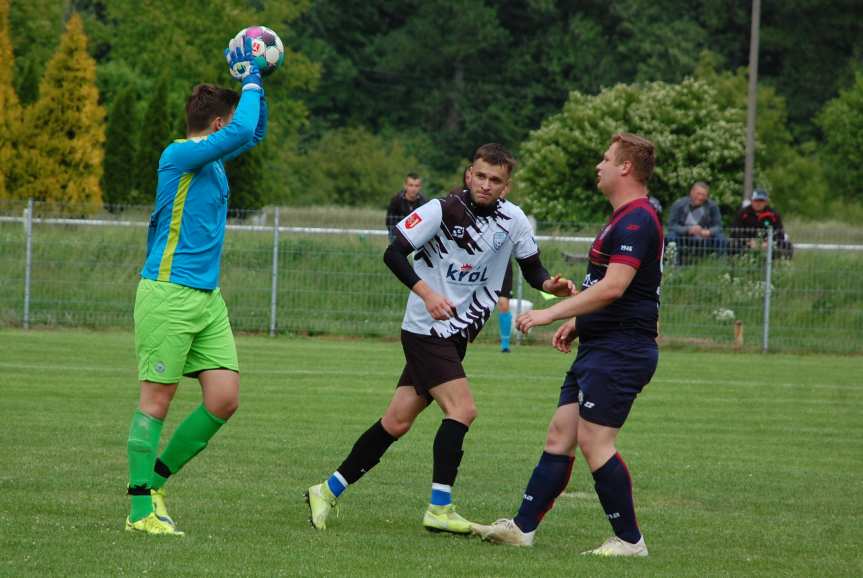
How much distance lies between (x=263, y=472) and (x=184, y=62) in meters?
43.3

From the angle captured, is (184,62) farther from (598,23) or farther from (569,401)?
(569,401)

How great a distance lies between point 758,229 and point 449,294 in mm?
14743

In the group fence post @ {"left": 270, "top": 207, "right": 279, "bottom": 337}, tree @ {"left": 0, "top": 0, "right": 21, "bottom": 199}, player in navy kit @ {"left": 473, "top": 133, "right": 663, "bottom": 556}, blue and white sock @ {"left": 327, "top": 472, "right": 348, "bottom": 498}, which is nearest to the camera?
player in navy kit @ {"left": 473, "top": 133, "right": 663, "bottom": 556}

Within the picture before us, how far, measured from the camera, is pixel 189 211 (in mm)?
7148

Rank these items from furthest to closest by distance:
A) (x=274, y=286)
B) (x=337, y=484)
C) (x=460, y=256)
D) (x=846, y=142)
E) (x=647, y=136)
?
(x=846, y=142) → (x=647, y=136) → (x=274, y=286) → (x=337, y=484) → (x=460, y=256)

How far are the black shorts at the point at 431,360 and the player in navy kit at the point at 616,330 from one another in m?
0.72

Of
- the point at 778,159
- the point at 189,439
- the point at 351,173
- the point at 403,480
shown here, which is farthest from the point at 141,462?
the point at 351,173

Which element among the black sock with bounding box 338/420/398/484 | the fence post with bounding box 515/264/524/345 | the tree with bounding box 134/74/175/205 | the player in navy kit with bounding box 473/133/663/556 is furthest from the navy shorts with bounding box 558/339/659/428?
the tree with bounding box 134/74/175/205

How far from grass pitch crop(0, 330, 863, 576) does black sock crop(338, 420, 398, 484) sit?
0.26 m

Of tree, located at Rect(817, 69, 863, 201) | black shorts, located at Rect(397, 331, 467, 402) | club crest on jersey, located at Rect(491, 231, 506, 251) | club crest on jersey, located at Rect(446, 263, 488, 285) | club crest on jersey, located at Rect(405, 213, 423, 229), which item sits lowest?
black shorts, located at Rect(397, 331, 467, 402)

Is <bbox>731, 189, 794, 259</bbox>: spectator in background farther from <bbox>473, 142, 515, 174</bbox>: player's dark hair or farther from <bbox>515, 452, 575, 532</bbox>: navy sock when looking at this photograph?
<bbox>515, 452, 575, 532</bbox>: navy sock

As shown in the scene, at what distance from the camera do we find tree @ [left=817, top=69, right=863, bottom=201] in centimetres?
5019

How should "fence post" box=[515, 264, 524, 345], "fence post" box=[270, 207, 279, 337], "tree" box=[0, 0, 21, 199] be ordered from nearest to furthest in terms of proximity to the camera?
"fence post" box=[515, 264, 524, 345] < "fence post" box=[270, 207, 279, 337] < "tree" box=[0, 0, 21, 199]

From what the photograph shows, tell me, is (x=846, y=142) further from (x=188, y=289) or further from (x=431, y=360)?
(x=188, y=289)
